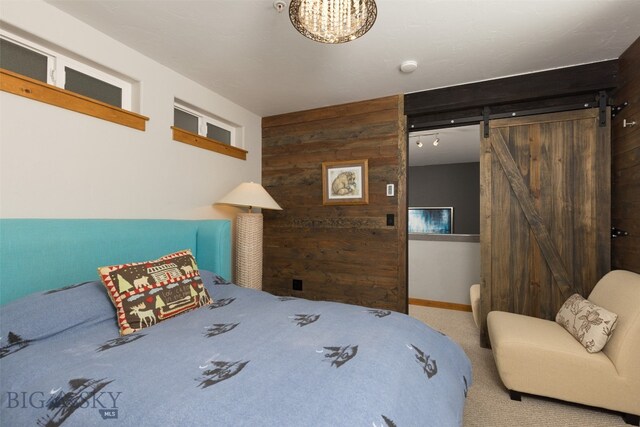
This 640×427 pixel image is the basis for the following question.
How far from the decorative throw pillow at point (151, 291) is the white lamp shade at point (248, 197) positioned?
3.15 ft

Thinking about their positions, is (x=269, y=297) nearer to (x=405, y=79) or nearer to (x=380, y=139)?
(x=380, y=139)

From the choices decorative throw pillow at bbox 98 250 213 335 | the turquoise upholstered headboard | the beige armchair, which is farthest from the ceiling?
the beige armchair

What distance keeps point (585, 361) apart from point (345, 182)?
2.29 meters

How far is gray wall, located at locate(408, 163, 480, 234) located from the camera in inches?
227

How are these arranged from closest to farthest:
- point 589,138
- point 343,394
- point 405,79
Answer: point 343,394
point 589,138
point 405,79

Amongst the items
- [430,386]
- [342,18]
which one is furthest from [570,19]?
[430,386]

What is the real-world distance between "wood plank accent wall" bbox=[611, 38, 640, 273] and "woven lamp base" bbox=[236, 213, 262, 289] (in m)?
2.92

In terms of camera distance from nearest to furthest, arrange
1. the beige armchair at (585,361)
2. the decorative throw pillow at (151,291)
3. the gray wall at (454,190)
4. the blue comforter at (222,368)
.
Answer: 1. the blue comforter at (222,368)
2. the decorative throw pillow at (151,291)
3. the beige armchair at (585,361)
4. the gray wall at (454,190)

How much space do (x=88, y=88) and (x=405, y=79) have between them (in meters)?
2.46

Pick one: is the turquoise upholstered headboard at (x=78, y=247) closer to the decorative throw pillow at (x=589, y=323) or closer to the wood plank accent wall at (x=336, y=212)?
the wood plank accent wall at (x=336, y=212)

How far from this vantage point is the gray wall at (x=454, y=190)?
576 cm

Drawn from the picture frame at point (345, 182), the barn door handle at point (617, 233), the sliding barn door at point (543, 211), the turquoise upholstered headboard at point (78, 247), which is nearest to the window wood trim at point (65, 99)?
the turquoise upholstered headboard at point (78, 247)

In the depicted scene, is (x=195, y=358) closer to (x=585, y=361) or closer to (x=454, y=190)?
(x=585, y=361)

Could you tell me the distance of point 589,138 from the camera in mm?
2369
